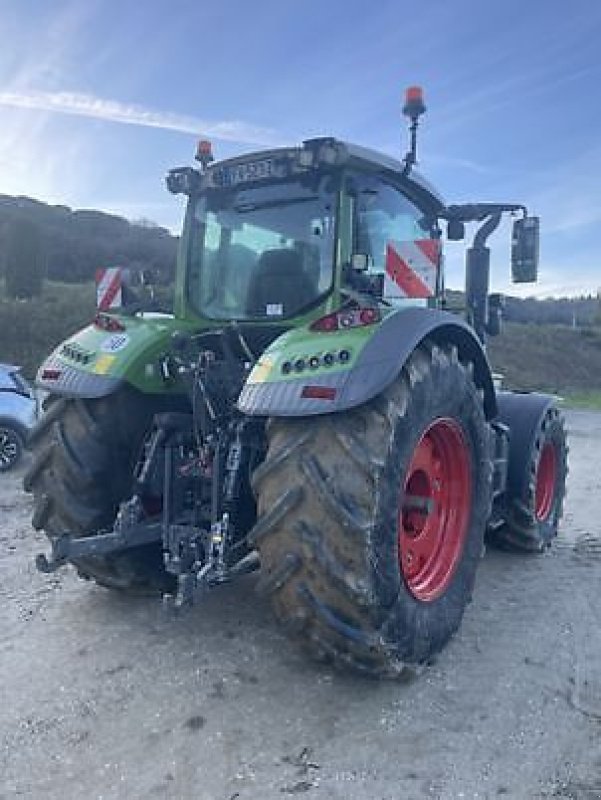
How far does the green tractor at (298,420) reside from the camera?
2938 millimetres

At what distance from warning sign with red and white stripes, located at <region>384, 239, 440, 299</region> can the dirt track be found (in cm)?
174

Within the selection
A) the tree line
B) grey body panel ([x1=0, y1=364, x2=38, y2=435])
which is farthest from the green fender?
the tree line

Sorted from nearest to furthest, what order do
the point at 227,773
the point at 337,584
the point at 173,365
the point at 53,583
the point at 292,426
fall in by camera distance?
1. the point at 227,773
2. the point at 337,584
3. the point at 292,426
4. the point at 173,365
5. the point at 53,583

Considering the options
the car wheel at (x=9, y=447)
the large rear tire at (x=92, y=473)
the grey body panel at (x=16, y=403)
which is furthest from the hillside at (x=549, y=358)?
the large rear tire at (x=92, y=473)

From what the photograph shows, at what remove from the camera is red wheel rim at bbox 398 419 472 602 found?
365 centimetres

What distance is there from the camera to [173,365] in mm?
4129

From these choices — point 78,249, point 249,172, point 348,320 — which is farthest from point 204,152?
point 78,249

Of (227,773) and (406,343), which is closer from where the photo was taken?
(227,773)

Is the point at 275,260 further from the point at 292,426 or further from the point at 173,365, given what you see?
the point at 292,426

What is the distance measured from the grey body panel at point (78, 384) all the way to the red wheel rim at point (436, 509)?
1.58m

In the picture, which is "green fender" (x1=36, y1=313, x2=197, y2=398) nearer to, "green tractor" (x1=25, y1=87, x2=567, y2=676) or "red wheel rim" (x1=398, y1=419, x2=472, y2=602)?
"green tractor" (x1=25, y1=87, x2=567, y2=676)

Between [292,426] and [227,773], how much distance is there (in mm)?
1292

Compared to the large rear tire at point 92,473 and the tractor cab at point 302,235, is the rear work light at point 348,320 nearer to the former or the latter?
the tractor cab at point 302,235

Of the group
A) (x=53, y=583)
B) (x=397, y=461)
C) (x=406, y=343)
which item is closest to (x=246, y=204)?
(x=406, y=343)
